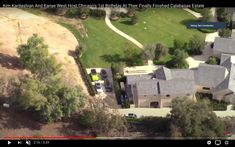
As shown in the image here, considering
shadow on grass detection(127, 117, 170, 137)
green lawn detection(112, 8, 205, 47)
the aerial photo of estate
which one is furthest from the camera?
green lawn detection(112, 8, 205, 47)

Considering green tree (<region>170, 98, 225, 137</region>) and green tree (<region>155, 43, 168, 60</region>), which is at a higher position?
green tree (<region>155, 43, 168, 60</region>)

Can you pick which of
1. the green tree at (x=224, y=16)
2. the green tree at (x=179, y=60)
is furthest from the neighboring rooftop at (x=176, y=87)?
the green tree at (x=224, y=16)

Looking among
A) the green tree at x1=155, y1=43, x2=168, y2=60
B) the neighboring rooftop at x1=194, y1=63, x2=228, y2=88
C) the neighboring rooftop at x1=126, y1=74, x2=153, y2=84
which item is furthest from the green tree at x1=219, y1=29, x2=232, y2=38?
the neighboring rooftop at x1=126, y1=74, x2=153, y2=84

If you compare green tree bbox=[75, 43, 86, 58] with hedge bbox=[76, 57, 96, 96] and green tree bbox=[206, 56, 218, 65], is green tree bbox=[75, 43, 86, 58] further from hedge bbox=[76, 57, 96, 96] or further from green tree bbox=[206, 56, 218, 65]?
green tree bbox=[206, 56, 218, 65]

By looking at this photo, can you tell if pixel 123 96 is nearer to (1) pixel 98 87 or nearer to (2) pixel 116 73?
(1) pixel 98 87

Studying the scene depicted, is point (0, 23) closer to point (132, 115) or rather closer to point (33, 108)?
point (33, 108)
